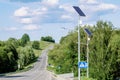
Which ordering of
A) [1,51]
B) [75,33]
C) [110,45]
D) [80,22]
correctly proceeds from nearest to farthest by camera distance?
[80,22], [110,45], [75,33], [1,51]

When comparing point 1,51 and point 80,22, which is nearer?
point 80,22

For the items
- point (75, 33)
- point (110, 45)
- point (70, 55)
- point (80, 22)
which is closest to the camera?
point (80, 22)

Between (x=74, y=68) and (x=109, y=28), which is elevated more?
(x=109, y=28)

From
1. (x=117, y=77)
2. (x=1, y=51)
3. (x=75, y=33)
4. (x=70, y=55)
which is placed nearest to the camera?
(x=117, y=77)

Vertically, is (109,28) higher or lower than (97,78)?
higher

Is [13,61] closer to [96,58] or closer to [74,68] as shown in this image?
[74,68]

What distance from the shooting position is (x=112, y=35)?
141 ft

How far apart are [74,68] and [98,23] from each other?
2761cm

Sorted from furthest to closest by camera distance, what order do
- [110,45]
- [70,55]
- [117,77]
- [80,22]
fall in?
[70,55]
[117,77]
[110,45]
[80,22]

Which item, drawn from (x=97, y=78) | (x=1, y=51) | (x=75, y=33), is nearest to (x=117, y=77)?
(x=97, y=78)

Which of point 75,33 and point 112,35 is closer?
point 112,35

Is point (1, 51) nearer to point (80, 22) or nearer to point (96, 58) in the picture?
point (96, 58)

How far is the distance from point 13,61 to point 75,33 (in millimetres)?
73739

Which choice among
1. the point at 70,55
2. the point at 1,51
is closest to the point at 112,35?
the point at 70,55
